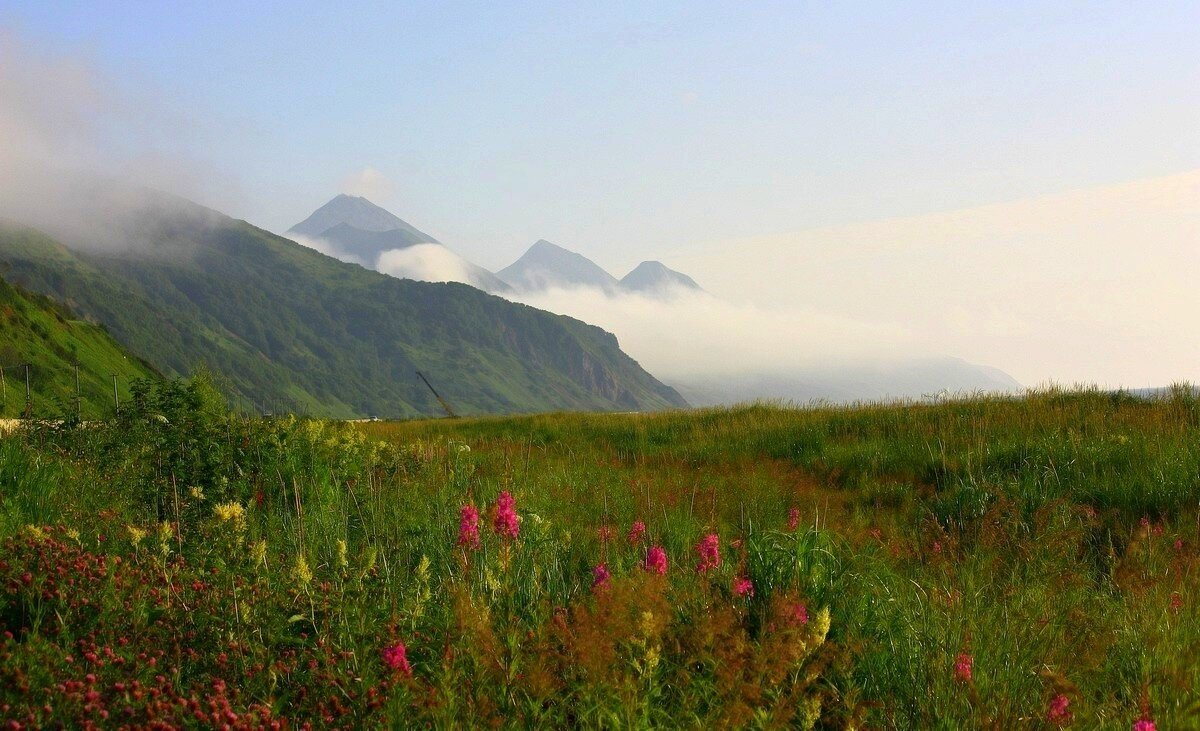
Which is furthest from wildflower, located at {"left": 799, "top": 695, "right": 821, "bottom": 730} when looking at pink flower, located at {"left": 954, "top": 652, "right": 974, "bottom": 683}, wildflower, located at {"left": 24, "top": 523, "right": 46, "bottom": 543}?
wildflower, located at {"left": 24, "top": 523, "right": 46, "bottom": 543}

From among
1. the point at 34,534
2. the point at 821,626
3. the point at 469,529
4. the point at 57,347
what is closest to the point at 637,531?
the point at 469,529

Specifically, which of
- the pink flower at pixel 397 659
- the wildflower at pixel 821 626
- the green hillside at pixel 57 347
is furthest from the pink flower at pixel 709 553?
the green hillside at pixel 57 347

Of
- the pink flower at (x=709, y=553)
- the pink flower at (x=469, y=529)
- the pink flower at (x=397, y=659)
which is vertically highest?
the pink flower at (x=469, y=529)

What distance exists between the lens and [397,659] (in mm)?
3486

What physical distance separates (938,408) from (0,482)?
48.0 ft

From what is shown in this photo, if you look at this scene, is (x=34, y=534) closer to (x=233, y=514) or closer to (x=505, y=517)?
(x=233, y=514)

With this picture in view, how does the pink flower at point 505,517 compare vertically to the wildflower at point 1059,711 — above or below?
above

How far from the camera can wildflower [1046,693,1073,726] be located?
3.48 m

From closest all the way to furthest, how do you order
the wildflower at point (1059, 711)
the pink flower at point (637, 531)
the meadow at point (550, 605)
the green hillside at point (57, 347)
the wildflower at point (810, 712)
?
1. the wildflower at point (810, 712)
2. the meadow at point (550, 605)
3. the wildflower at point (1059, 711)
4. the pink flower at point (637, 531)
5. the green hillside at point (57, 347)

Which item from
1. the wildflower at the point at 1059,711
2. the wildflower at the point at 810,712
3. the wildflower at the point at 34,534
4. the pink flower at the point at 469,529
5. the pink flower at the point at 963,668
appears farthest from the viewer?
the pink flower at the point at 469,529

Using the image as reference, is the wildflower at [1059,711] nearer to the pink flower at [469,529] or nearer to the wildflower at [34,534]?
the pink flower at [469,529]

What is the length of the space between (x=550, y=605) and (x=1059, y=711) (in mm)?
2331

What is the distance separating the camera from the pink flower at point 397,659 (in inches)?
134

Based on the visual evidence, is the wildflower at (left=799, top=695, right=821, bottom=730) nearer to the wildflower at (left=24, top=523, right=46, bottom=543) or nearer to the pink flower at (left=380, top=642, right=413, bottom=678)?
the pink flower at (left=380, top=642, right=413, bottom=678)
